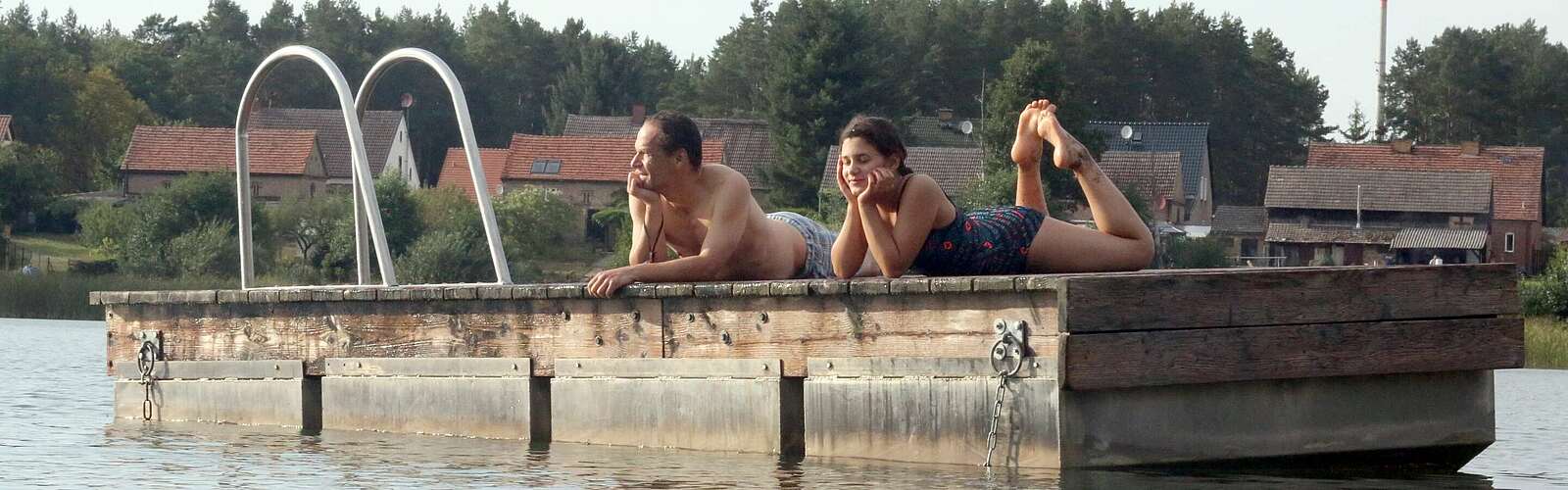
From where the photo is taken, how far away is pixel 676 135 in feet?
34.8

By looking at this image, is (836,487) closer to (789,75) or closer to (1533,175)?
(789,75)

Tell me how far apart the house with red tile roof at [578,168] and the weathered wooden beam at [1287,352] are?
6814 cm

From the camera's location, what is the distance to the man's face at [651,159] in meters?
10.5

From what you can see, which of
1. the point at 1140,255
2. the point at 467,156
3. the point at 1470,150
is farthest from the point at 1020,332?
→ the point at 1470,150

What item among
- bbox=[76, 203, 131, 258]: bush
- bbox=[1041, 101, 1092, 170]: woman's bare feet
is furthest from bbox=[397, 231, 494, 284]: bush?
bbox=[1041, 101, 1092, 170]: woman's bare feet

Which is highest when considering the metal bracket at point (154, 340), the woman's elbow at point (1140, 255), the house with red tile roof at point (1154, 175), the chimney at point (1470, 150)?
the chimney at point (1470, 150)

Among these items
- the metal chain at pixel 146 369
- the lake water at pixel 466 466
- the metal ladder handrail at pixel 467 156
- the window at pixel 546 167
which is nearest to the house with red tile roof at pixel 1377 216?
the window at pixel 546 167

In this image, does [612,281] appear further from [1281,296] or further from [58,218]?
[58,218]

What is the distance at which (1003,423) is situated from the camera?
29.4ft

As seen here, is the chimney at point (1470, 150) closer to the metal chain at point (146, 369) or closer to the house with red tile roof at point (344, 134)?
the house with red tile roof at point (344, 134)

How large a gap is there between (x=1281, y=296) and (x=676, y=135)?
305 cm

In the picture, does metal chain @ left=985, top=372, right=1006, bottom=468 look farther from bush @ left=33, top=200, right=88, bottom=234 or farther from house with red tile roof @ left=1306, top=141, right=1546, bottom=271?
house with red tile roof @ left=1306, top=141, right=1546, bottom=271

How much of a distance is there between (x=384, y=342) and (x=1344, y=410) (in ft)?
16.8

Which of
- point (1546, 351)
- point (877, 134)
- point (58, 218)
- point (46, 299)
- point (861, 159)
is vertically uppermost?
point (58, 218)
